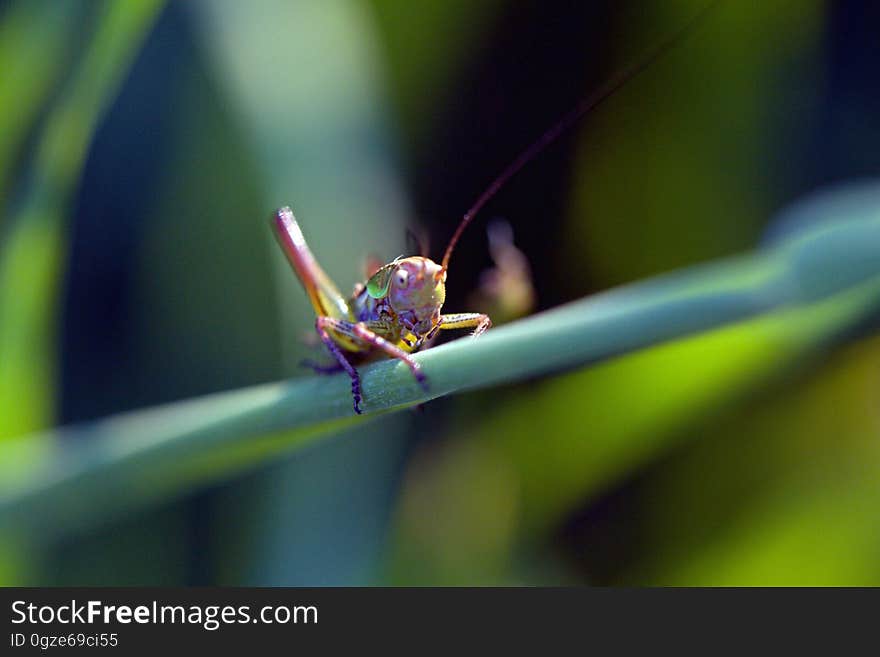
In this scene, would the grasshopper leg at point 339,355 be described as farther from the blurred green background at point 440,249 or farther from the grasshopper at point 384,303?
the blurred green background at point 440,249

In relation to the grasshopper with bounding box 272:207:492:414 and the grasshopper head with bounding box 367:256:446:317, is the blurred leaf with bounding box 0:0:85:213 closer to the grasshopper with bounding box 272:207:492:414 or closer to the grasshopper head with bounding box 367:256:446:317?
the grasshopper with bounding box 272:207:492:414

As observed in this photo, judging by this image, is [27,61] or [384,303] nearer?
[27,61]

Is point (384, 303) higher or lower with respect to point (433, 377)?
higher

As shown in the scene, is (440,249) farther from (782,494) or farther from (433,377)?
(433,377)

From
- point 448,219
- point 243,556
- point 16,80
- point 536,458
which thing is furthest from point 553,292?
point 16,80

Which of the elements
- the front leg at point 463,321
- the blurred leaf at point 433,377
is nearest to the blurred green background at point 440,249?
the front leg at point 463,321

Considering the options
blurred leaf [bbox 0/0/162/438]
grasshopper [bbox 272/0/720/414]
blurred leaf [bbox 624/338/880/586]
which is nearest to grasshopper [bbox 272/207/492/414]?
grasshopper [bbox 272/0/720/414]

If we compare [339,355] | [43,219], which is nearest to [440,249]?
[339,355]

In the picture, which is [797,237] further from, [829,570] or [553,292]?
[553,292]
